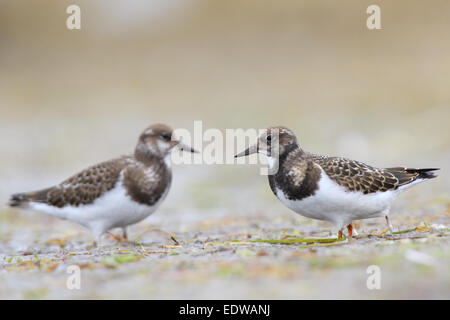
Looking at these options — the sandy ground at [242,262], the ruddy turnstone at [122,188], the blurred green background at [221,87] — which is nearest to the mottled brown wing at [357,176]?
the sandy ground at [242,262]

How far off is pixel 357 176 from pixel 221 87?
1633 centimetres

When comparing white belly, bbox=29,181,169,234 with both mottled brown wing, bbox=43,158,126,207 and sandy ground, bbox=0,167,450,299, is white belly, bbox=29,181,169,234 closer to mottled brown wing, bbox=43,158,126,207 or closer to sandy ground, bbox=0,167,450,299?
mottled brown wing, bbox=43,158,126,207

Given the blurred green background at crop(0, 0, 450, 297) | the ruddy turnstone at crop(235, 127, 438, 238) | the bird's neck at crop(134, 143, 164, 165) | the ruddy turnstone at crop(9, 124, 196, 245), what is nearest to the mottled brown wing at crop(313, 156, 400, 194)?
the ruddy turnstone at crop(235, 127, 438, 238)

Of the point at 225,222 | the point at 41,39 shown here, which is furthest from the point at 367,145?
the point at 41,39

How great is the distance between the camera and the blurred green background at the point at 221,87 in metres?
12.7

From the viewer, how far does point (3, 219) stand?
1095 centimetres

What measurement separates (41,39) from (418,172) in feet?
73.0

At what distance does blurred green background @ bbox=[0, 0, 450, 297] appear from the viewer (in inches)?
500

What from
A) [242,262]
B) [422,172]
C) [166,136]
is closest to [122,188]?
[166,136]

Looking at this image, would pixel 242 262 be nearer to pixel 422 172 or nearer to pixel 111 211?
pixel 111 211

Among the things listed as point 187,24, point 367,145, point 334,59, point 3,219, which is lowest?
point 3,219

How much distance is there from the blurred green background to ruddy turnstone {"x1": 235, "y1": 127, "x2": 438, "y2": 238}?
144cm

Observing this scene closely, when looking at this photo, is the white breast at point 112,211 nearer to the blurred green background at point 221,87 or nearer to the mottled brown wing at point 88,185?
the mottled brown wing at point 88,185
